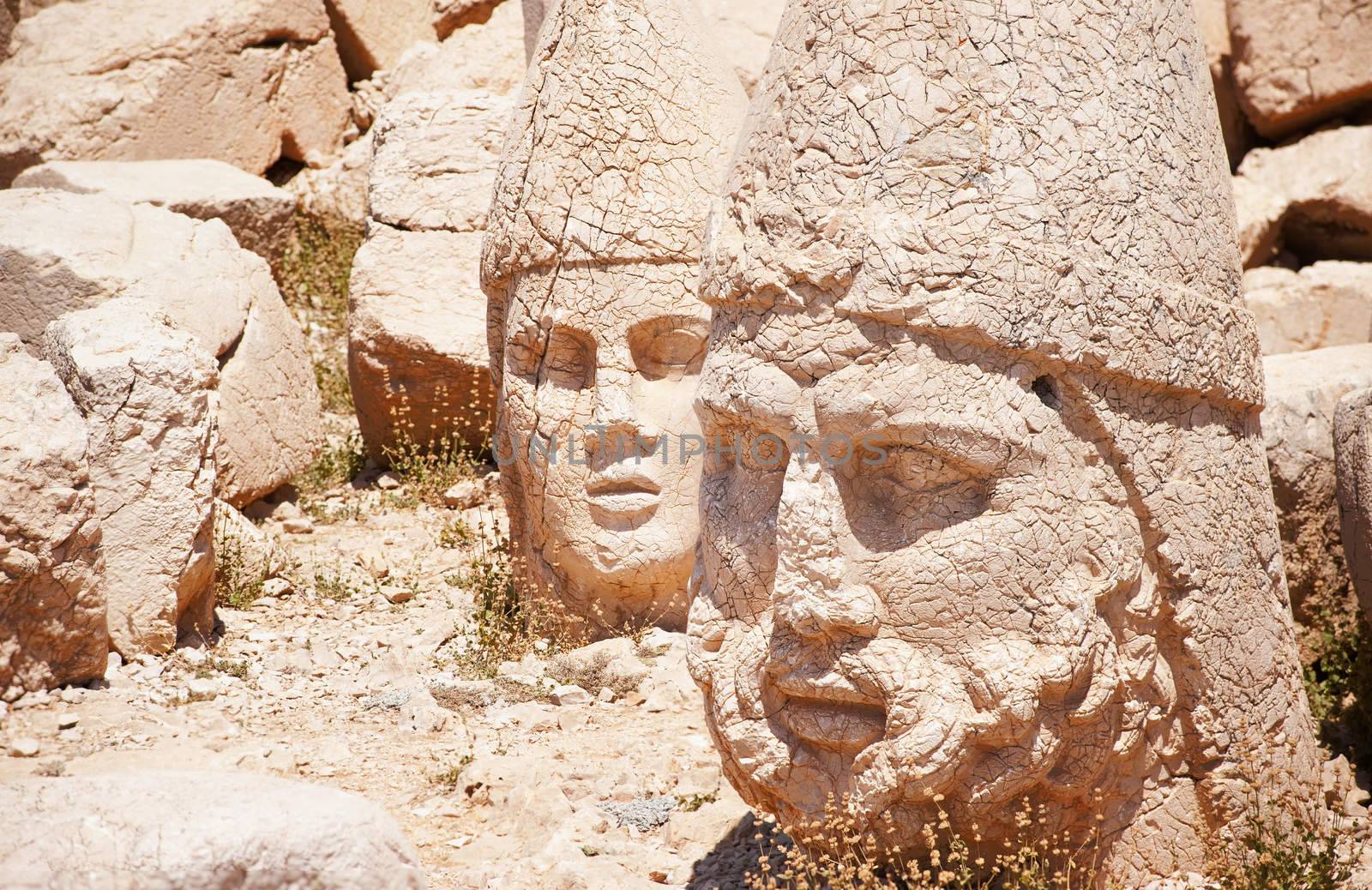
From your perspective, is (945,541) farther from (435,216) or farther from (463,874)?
(435,216)

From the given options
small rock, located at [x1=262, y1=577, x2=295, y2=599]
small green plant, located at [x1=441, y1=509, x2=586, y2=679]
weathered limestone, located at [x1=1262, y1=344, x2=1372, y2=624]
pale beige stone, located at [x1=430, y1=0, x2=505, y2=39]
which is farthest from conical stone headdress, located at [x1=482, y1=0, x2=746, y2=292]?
pale beige stone, located at [x1=430, y1=0, x2=505, y2=39]

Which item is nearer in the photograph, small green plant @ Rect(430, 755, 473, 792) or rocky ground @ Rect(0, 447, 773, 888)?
rocky ground @ Rect(0, 447, 773, 888)

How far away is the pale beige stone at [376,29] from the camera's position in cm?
1041

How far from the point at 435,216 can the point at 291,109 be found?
3411mm

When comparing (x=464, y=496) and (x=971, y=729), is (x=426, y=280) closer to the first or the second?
(x=464, y=496)

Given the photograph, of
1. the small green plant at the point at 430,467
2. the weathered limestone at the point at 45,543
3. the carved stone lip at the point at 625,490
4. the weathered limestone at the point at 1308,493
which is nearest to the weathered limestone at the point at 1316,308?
the weathered limestone at the point at 1308,493

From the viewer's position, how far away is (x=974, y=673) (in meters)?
3.02

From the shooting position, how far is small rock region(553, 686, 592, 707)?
4.97 m

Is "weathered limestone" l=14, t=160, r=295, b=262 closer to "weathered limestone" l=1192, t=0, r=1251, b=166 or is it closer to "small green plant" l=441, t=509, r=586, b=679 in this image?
"small green plant" l=441, t=509, r=586, b=679

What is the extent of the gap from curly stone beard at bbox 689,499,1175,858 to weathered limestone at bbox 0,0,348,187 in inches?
295

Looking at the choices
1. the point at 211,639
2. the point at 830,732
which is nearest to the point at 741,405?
the point at 830,732

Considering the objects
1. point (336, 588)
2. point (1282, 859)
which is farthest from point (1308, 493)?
point (336, 588)

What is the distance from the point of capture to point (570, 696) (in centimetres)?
498

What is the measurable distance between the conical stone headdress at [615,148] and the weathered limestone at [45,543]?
1714 millimetres
